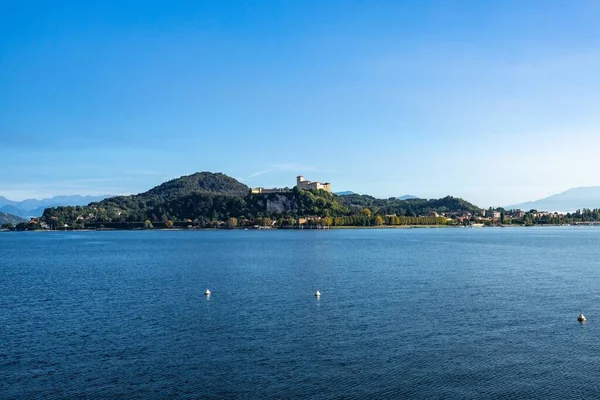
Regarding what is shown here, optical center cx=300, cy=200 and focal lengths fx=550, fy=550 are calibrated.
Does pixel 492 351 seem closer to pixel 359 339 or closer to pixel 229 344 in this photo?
pixel 359 339

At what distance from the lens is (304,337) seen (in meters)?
30.6

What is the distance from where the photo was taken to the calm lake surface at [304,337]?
76.4ft

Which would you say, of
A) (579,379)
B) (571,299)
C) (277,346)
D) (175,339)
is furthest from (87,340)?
(571,299)

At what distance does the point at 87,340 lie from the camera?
30562mm

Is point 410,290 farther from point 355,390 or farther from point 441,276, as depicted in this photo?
point 355,390

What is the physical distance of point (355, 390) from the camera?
74.3 feet

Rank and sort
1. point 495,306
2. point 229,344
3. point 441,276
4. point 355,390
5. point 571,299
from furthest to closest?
point 441,276, point 571,299, point 495,306, point 229,344, point 355,390

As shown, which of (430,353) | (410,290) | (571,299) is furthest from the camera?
(410,290)

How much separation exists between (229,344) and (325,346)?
5.12 m

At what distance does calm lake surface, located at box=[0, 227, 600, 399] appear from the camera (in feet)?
76.4

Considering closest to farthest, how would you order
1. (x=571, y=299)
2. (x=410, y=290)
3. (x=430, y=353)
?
1. (x=430, y=353)
2. (x=571, y=299)
3. (x=410, y=290)

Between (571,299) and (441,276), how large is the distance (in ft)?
54.1

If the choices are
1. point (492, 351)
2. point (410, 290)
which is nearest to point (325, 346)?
point (492, 351)

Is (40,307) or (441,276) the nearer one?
(40,307)
